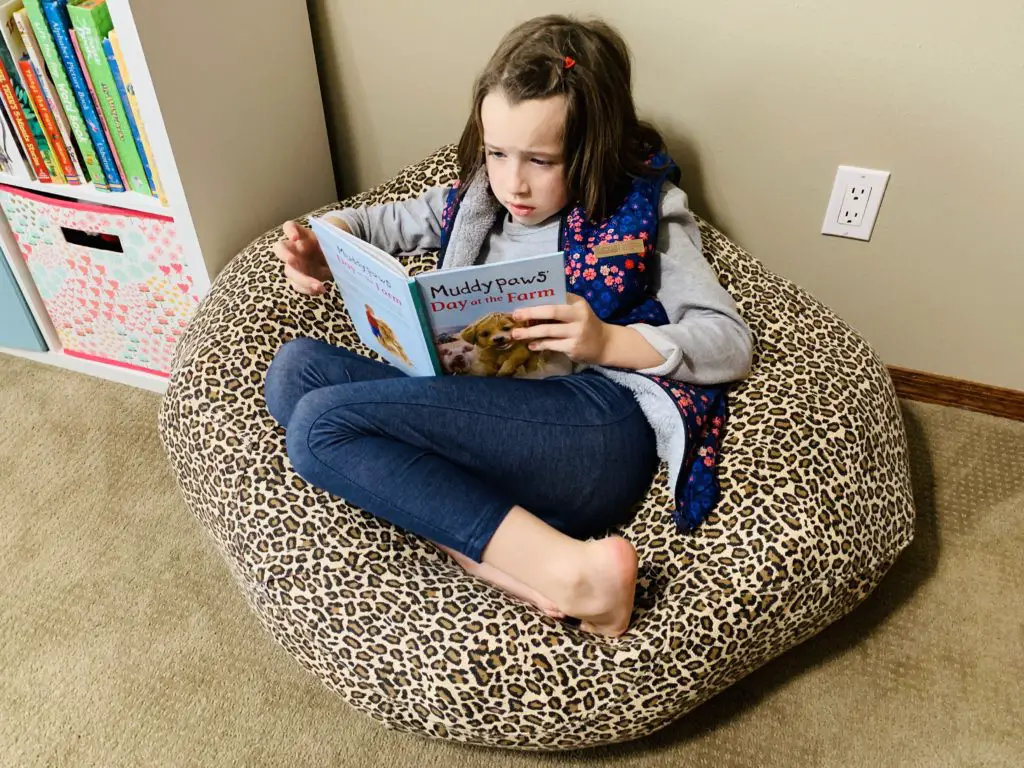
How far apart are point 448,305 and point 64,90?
78cm

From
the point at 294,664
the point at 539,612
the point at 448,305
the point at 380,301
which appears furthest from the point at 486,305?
the point at 294,664

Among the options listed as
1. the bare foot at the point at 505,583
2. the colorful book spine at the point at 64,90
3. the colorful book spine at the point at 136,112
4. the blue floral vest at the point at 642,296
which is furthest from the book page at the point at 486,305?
the colorful book spine at the point at 64,90

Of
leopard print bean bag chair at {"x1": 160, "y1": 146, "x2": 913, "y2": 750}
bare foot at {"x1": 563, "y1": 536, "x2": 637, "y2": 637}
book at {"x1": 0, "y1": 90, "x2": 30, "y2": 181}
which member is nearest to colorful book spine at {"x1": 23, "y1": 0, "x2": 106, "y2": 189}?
book at {"x1": 0, "y1": 90, "x2": 30, "y2": 181}

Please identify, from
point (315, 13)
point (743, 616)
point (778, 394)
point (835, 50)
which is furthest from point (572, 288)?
point (315, 13)

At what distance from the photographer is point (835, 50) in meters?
1.26

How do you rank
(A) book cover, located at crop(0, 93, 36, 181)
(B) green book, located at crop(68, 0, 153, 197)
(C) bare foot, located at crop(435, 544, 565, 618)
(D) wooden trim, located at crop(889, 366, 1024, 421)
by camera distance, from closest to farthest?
(C) bare foot, located at crop(435, 544, 565, 618) → (B) green book, located at crop(68, 0, 153, 197) → (A) book cover, located at crop(0, 93, 36, 181) → (D) wooden trim, located at crop(889, 366, 1024, 421)

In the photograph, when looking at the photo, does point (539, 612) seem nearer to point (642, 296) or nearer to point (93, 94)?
point (642, 296)

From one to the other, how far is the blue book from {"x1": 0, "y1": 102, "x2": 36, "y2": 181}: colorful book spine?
227 millimetres

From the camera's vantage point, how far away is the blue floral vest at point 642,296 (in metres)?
1.08

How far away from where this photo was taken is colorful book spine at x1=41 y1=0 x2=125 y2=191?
3.89ft

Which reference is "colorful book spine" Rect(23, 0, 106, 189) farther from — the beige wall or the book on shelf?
the beige wall

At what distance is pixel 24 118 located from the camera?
132 centimetres

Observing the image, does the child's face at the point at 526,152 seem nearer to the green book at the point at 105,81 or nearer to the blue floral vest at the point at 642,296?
Answer: the blue floral vest at the point at 642,296

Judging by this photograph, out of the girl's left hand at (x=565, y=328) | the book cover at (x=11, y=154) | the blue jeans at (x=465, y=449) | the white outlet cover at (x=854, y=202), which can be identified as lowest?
the blue jeans at (x=465, y=449)
